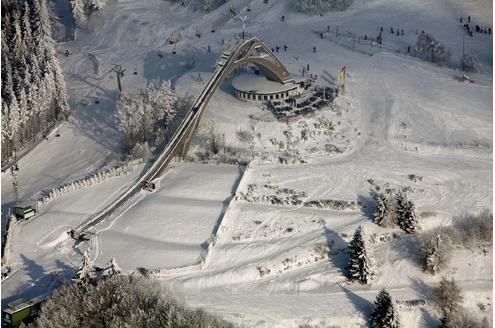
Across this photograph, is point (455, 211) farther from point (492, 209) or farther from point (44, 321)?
point (44, 321)

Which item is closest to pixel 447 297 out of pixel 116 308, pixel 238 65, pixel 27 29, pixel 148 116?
pixel 116 308

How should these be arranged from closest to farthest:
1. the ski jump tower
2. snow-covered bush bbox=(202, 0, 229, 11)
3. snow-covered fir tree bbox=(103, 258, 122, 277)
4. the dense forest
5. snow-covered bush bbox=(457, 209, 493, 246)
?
1. snow-covered fir tree bbox=(103, 258, 122, 277)
2. snow-covered bush bbox=(457, 209, 493, 246)
3. the ski jump tower
4. the dense forest
5. snow-covered bush bbox=(202, 0, 229, 11)

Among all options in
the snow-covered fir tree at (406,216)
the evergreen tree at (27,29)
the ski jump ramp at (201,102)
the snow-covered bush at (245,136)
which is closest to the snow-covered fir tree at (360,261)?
the snow-covered fir tree at (406,216)

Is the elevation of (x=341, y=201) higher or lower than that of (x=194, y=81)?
lower

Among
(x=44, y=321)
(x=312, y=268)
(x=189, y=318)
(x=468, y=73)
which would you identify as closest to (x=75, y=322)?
(x=44, y=321)

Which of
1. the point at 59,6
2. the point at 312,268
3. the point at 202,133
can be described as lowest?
the point at 312,268

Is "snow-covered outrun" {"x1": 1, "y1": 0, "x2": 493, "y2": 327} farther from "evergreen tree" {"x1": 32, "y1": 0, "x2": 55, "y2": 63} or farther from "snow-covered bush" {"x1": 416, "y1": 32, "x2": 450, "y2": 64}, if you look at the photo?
"evergreen tree" {"x1": 32, "y1": 0, "x2": 55, "y2": 63}

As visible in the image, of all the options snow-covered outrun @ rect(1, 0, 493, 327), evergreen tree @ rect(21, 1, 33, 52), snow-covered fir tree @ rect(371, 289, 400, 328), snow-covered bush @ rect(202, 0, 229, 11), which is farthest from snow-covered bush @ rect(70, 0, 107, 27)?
snow-covered fir tree @ rect(371, 289, 400, 328)
